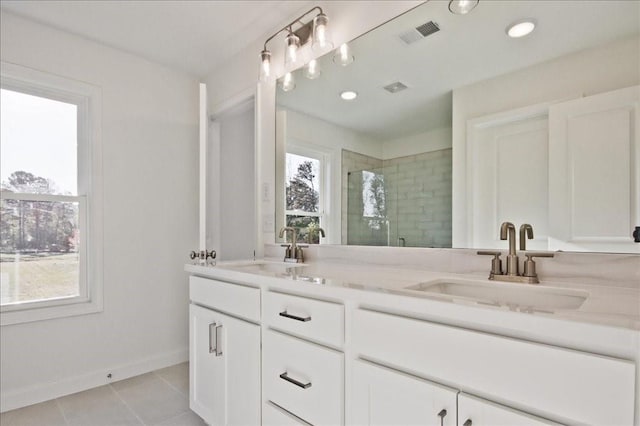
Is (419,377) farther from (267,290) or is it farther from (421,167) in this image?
(421,167)

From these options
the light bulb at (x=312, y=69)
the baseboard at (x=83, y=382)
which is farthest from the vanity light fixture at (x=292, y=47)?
the baseboard at (x=83, y=382)

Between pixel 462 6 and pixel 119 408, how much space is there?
2830 mm

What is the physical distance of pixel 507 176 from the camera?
1.33 meters

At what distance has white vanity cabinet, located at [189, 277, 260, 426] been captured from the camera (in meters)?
1.41

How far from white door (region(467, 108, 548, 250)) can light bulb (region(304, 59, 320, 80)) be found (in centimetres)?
104

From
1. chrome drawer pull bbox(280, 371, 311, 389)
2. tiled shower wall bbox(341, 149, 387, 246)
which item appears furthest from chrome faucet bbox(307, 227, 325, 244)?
chrome drawer pull bbox(280, 371, 311, 389)

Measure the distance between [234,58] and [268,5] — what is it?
0.70m

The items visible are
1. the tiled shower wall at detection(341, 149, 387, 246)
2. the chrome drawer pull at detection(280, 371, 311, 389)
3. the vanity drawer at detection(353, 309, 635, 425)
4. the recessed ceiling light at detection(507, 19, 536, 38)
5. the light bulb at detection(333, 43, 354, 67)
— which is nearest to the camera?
the vanity drawer at detection(353, 309, 635, 425)

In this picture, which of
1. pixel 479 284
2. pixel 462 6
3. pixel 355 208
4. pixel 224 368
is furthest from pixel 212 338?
pixel 462 6

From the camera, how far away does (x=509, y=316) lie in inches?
29.2

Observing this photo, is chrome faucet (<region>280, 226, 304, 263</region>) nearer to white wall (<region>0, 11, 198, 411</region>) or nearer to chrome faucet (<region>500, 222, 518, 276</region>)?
chrome faucet (<region>500, 222, 518, 276</region>)

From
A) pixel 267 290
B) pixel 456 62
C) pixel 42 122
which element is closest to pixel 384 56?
pixel 456 62

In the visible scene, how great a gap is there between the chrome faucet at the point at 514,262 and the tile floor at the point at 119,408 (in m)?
1.72

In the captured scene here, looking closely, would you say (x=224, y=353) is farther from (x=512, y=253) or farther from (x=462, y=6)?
(x=462, y=6)
